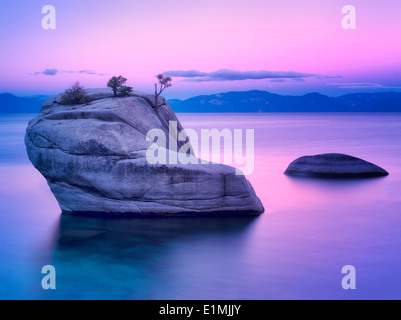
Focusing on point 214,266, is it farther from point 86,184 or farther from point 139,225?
point 86,184

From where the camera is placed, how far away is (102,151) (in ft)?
60.1

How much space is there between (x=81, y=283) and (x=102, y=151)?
263 inches

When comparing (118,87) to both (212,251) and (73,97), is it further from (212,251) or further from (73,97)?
(212,251)

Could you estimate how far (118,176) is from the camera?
59.4 feet

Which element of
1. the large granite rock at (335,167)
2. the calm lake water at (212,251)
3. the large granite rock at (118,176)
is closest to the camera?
the calm lake water at (212,251)

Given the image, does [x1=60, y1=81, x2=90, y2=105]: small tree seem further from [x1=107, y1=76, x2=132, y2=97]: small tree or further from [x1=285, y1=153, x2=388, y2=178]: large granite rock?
[x1=285, y1=153, x2=388, y2=178]: large granite rock

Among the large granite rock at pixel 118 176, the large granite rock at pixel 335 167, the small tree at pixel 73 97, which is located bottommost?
the large granite rock at pixel 335 167

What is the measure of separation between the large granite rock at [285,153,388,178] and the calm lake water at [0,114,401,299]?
429 centimetres

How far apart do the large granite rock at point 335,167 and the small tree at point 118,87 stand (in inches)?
515

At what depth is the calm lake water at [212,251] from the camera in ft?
41.0

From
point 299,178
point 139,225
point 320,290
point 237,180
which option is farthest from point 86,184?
point 299,178

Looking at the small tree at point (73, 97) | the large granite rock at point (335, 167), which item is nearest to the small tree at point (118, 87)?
the small tree at point (73, 97)

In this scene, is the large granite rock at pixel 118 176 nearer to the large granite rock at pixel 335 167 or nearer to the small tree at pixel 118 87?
the small tree at pixel 118 87

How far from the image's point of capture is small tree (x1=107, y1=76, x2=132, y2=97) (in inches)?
840
